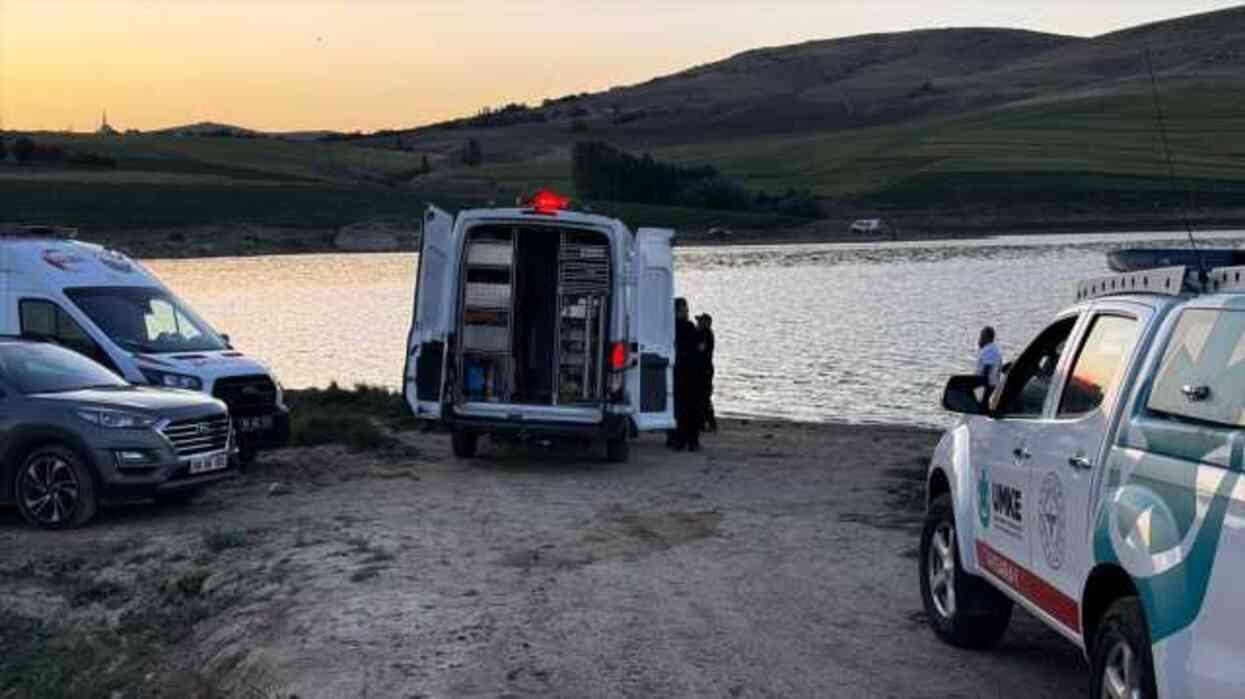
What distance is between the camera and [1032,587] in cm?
712

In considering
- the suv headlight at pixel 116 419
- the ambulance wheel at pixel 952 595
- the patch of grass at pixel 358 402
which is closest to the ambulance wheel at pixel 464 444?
the patch of grass at pixel 358 402

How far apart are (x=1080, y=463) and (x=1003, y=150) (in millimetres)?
119392

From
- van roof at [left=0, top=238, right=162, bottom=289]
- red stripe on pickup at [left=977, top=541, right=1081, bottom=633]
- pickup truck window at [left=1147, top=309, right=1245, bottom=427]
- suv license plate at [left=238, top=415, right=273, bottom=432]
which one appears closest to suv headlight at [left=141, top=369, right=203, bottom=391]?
suv license plate at [left=238, top=415, right=273, bottom=432]

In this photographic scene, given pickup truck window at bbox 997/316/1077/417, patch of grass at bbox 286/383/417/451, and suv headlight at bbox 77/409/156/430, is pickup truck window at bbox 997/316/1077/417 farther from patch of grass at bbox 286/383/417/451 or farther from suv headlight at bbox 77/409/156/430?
patch of grass at bbox 286/383/417/451

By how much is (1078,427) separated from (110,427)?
9082 mm

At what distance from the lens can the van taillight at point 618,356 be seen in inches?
661

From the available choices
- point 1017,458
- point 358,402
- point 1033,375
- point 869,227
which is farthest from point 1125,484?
point 869,227

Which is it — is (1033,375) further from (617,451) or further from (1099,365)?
(617,451)

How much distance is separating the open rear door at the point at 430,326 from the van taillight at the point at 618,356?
1763 millimetres

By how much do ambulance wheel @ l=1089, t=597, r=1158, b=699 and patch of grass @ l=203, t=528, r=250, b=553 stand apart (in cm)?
767

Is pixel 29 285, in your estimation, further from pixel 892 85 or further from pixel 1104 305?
pixel 892 85

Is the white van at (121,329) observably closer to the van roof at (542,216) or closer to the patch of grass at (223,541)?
the van roof at (542,216)

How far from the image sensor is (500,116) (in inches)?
7598

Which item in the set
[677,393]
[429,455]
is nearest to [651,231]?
[677,393]
